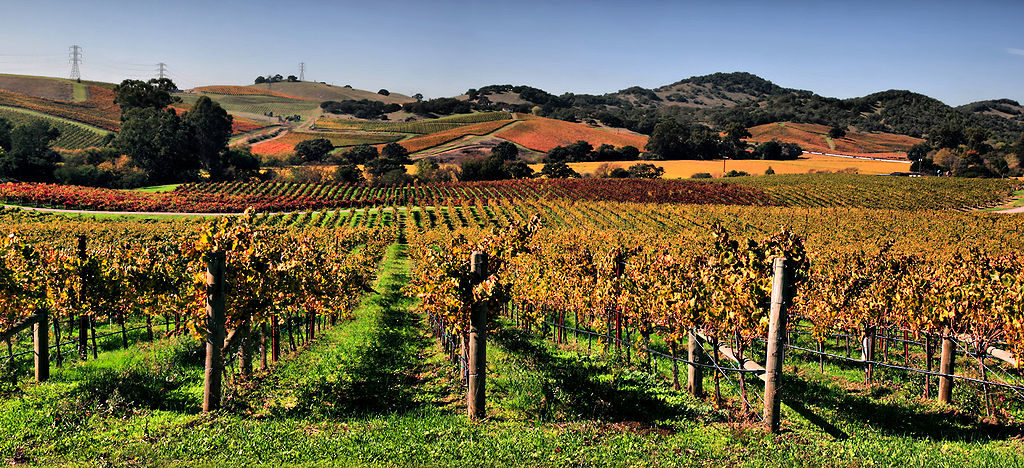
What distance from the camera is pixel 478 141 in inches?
6550

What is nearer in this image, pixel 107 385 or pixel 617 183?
pixel 107 385

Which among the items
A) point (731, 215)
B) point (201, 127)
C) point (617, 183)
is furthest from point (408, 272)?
point (201, 127)

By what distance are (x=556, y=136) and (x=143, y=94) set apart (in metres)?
106

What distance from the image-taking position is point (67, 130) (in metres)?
Result: 154

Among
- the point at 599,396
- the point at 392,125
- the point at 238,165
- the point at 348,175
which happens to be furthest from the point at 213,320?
the point at 392,125

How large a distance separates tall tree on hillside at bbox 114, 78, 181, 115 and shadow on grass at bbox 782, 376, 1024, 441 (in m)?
157

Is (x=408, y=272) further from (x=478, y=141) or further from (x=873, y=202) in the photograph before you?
(x=478, y=141)

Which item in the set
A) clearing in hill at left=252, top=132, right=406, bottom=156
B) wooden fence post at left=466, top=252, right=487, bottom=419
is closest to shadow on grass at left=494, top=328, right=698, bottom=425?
wooden fence post at left=466, top=252, right=487, bottom=419

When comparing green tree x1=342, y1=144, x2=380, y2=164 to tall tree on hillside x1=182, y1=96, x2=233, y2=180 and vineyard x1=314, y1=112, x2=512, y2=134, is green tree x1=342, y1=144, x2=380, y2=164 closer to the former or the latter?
tall tree on hillside x1=182, y1=96, x2=233, y2=180

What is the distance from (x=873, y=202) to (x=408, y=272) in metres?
75.8

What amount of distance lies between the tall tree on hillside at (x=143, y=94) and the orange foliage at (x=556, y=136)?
3426 inches

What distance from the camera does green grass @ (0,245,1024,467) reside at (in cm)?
879

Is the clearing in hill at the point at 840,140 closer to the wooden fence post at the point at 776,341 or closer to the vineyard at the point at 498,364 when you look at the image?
the vineyard at the point at 498,364

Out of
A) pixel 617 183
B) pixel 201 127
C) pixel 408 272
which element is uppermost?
pixel 201 127
